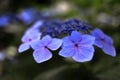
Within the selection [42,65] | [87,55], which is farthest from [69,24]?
[42,65]

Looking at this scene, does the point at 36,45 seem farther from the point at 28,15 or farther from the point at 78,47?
the point at 28,15

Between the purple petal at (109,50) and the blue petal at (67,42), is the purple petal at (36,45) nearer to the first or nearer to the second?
the blue petal at (67,42)

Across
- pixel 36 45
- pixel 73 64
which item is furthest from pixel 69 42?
pixel 73 64

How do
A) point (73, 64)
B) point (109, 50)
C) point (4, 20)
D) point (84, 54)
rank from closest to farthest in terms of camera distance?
point (84, 54) → point (109, 50) → point (73, 64) → point (4, 20)

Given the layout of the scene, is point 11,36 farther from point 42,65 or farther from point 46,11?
point 42,65

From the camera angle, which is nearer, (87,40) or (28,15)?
(87,40)

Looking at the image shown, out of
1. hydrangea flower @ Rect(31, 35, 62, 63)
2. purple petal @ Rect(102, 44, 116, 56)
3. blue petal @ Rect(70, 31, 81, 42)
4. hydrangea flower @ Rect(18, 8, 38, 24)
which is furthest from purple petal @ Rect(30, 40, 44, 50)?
hydrangea flower @ Rect(18, 8, 38, 24)

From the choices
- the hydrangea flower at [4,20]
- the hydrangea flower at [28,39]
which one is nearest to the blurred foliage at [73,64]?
the hydrangea flower at [4,20]
